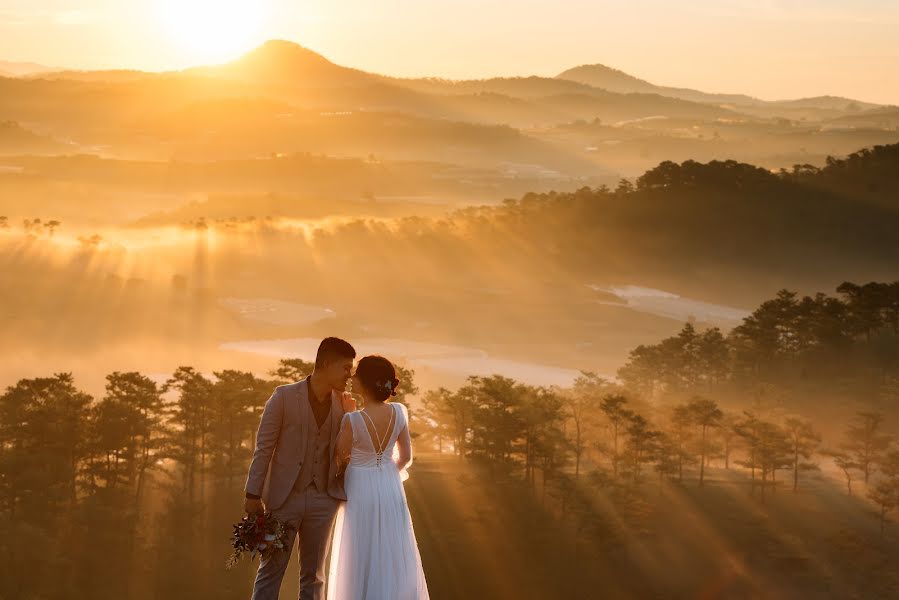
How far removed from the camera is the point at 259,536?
1295 cm

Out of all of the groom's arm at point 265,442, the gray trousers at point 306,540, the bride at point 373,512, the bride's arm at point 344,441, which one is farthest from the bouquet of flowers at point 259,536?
the bride's arm at point 344,441

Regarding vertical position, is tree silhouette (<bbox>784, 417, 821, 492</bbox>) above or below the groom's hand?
below

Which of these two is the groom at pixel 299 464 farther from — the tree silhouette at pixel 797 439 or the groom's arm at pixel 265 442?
the tree silhouette at pixel 797 439

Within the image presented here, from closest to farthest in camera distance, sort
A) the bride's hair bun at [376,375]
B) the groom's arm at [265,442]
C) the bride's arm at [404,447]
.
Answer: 1. the bride's hair bun at [376,375]
2. the groom's arm at [265,442]
3. the bride's arm at [404,447]

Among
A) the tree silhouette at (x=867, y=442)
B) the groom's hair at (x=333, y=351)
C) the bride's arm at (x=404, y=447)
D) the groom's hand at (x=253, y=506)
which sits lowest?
the tree silhouette at (x=867, y=442)

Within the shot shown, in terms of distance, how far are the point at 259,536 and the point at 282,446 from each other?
1086mm

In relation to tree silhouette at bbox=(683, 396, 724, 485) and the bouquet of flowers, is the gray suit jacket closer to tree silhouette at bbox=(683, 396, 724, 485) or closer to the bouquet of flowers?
the bouquet of flowers

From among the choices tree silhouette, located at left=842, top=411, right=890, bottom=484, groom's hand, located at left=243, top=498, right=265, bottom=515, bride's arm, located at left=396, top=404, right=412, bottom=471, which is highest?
bride's arm, located at left=396, top=404, right=412, bottom=471

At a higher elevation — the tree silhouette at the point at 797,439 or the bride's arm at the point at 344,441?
the bride's arm at the point at 344,441

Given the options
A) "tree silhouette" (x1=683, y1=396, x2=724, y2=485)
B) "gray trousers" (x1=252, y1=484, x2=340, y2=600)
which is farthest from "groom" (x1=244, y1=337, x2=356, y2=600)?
Answer: "tree silhouette" (x1=683, y1=396, x2=724, y2=485)

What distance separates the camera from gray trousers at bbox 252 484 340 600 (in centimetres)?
1328

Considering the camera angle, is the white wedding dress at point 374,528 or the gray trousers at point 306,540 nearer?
the white wedding dress at point 374,528

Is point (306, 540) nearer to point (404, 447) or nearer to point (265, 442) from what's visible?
point (265, 442)

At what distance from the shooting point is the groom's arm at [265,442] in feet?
42.8
